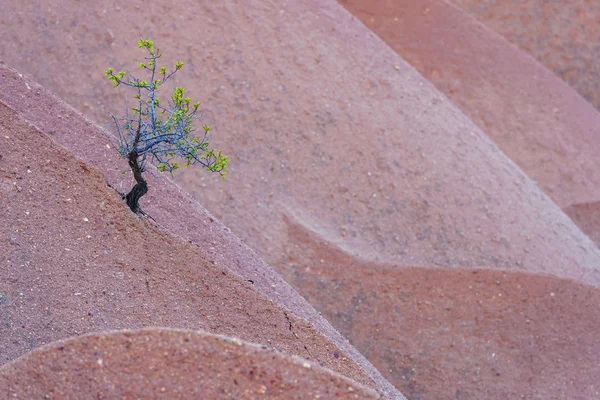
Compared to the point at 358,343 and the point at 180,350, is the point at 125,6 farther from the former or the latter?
the point at 180,350

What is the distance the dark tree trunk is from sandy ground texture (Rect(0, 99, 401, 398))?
2.7 inches

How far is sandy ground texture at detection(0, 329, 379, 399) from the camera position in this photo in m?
2.72

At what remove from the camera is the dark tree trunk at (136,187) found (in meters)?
3.93

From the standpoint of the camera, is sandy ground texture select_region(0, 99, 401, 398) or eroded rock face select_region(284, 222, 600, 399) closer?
sandy ground texture select_region(0, 99, 401, 398)

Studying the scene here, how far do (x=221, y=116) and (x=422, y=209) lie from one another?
91.5 inches

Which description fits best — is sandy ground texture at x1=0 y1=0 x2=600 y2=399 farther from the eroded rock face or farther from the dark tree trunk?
the dark tree trunk

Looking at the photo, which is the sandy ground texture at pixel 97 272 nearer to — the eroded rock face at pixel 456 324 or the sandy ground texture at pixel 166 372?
the sandy ground texture at pixel 166 372

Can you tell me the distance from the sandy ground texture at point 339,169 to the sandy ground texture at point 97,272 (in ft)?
6.96

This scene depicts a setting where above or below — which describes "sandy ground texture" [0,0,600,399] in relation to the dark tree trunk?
below

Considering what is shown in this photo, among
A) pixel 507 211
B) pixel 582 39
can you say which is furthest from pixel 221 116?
pixel 582 39

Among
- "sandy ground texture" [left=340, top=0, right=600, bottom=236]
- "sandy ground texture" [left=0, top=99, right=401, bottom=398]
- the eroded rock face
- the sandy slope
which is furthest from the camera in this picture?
"sandy ground texture" [left=340, top=0, right=600, bottom=236]

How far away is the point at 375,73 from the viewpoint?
25.6 feet

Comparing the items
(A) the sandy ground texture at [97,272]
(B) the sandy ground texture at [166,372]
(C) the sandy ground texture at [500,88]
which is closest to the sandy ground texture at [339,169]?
(A) the sandy ground texture at [97,272]

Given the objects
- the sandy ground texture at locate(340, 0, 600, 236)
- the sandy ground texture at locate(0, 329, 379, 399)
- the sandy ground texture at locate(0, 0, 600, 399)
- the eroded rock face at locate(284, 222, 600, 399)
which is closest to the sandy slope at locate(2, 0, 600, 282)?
the sandy ground texture at locate(0, 0, 600, 399)
